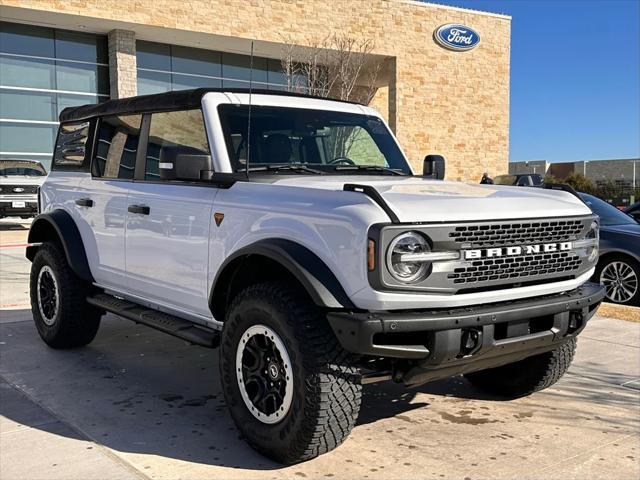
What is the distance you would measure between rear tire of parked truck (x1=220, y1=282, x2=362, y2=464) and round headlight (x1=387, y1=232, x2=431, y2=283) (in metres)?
0.48

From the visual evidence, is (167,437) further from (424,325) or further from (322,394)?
(424,325)

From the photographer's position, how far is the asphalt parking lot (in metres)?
3.46

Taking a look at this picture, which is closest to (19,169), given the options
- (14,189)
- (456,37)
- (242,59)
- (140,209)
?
(14,189)

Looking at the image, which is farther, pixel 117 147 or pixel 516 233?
pixel 117 147

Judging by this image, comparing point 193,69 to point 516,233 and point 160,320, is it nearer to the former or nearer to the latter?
point 160,320

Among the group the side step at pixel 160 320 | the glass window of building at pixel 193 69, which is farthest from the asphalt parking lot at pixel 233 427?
the glass window of building at pixel 193 69

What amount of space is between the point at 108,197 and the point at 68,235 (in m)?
0.67

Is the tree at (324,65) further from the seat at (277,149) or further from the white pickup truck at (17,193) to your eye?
the seat at (277,149)

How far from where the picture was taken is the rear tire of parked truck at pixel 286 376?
3242mm

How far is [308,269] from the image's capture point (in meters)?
3.23

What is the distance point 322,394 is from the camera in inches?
126

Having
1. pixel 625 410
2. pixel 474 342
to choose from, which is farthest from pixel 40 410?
pixel 625 410

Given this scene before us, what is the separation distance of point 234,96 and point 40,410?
2.37 meters

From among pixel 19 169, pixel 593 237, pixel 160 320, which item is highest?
pixel 19 169
